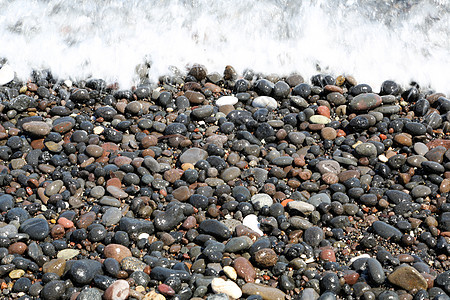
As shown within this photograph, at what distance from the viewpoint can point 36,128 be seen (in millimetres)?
4805

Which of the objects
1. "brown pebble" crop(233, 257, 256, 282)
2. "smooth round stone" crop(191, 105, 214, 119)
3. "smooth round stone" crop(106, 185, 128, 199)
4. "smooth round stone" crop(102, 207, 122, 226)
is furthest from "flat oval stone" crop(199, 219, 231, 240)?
"smooth round stone" crop(191, 105, 214, 119)

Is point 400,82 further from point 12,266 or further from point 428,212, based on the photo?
point 12,266

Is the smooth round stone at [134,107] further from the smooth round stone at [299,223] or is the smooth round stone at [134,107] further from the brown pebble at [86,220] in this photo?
the smooth round stone at [299,223]

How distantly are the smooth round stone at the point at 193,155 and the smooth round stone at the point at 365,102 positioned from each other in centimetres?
Answer: 187

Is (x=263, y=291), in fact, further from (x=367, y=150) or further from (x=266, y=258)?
(x=367, y=150)

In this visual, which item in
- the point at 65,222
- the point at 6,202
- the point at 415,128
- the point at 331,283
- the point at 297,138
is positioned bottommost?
the point at 6,202

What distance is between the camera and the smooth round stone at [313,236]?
3625mm

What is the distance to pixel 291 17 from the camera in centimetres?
667

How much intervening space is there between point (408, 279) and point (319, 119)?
2291 mm

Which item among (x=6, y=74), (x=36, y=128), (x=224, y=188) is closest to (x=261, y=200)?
(x=224, y=188)

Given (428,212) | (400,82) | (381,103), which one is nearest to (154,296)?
(428,212)

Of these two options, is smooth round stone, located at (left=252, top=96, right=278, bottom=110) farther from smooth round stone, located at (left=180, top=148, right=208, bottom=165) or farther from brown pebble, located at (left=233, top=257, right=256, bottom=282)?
brown pebble, located at (left=233, top=257, right=256, bottom=282)

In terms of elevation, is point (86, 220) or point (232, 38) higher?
point (232, 38)

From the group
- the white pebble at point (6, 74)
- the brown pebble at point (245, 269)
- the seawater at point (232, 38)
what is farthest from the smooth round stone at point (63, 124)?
the brown pebble at point (245, 269)
